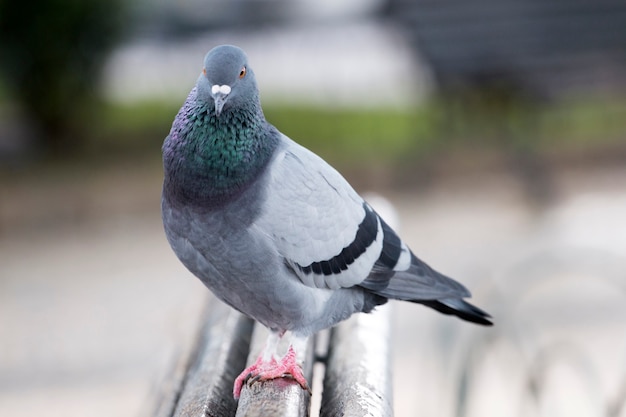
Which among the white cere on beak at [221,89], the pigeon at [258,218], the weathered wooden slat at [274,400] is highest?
the white cere on beak at [221,89]

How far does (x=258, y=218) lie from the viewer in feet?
6.85

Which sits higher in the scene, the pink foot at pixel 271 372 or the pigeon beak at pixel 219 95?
the pigeon beak at pixel 219 95

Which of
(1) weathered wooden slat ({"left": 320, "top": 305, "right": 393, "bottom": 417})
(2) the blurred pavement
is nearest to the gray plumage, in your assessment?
(1) weathered wooden slat ({"left": 320, "top": 305, "right": 393, "bottom": 417})

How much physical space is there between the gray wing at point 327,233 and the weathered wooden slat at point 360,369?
0.59 ft

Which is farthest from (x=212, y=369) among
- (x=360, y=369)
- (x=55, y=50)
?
(x=55, y=50)

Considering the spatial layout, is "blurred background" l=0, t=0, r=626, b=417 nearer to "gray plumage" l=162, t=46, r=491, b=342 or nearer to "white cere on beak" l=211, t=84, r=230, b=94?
"gray plumage" l=162, t=46, r=491, b=342

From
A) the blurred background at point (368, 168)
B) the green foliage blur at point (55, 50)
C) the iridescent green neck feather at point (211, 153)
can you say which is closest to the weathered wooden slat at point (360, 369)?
the iridescent green neck feather at point (211, 153)

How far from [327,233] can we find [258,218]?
187mm

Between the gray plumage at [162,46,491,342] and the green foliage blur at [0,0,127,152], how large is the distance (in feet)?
16.2

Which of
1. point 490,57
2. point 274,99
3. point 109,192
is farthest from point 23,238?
point 490,57

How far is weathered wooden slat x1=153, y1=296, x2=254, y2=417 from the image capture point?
2.18 meters

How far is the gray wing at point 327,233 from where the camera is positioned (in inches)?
83.3

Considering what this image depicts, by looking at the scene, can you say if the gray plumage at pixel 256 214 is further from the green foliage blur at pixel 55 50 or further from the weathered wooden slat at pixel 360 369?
the green foliage blur at pixel 55 50

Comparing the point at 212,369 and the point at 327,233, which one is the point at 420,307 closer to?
the point at 212,369
